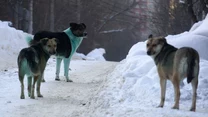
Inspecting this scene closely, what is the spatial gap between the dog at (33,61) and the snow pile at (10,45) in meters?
8.13

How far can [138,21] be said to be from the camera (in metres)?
54.1

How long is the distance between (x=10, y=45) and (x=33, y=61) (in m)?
13.6

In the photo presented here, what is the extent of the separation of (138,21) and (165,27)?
44.9 ft

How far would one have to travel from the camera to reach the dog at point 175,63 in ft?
23.9

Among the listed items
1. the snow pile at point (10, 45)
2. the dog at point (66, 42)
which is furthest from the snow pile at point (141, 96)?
the snow pile at point (10, 45)

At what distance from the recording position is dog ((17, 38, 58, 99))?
9.29 meters

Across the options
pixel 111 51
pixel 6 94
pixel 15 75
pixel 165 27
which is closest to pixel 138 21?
pixel 111 51

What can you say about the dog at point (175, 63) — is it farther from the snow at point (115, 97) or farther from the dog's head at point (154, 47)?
the snow at point (115, 97)

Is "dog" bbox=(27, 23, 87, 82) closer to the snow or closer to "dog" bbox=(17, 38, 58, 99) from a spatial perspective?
A: the snow

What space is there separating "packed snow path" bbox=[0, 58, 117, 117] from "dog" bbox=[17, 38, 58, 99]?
435 mm

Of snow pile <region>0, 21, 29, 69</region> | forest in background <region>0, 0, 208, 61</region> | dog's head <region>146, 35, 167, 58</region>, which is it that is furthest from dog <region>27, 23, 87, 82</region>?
forest in background <region>0, 0, 208, 61</region>

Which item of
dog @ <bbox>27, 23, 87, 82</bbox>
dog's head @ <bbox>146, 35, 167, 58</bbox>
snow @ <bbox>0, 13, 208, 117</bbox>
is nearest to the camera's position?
snow @ <bbox>0, 13, 208, 117</bbox>

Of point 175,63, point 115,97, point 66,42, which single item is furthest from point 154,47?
point 66,42

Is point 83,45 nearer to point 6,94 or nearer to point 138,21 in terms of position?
point 138,21
